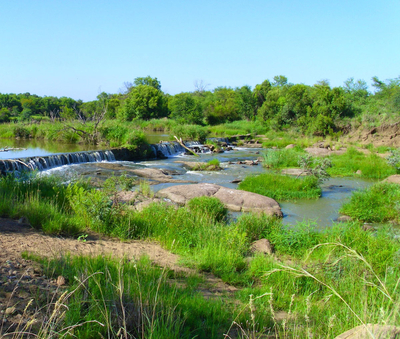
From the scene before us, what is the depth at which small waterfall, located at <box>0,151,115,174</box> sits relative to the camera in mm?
15383

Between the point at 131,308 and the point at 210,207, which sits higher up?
the point at 131,308

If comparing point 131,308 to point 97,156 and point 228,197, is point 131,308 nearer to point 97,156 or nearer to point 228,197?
point 228,197

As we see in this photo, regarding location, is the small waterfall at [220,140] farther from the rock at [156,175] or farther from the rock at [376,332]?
the rock at [376,332]

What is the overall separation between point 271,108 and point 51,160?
3407 cm

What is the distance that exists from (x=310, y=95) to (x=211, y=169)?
26.3 m

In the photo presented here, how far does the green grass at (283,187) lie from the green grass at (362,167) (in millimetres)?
4579

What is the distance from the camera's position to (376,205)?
10.3 metres

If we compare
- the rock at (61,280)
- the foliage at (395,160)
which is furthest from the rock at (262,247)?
the foliage at (395,160)

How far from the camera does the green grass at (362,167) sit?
16908 millimetres

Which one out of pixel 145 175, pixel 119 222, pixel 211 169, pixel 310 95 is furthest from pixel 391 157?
pixel 310 95

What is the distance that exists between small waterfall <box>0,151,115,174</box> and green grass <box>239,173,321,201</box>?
9035 millimetres

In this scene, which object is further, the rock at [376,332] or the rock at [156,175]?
the rock at [156,175]

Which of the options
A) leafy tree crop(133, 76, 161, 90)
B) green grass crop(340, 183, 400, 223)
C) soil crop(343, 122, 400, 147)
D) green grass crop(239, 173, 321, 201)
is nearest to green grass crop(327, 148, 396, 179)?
green grass crop(239, 173, 321, 201)

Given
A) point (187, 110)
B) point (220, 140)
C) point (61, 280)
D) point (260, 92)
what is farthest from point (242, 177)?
point (260, 92)
